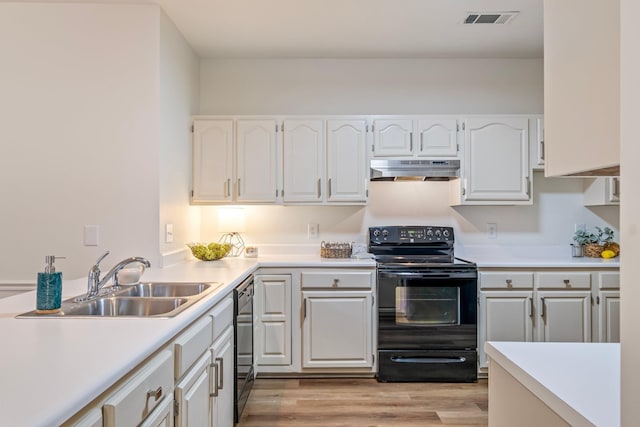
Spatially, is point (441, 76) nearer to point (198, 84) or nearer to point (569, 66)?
point (198, 84)

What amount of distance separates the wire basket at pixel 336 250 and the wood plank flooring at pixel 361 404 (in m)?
0.95

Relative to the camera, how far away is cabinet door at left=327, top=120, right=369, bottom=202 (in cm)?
345

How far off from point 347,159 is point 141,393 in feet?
8.47

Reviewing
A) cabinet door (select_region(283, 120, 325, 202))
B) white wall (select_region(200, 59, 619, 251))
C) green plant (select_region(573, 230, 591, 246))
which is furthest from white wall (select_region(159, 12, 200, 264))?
green plant (select_region(573, 230, 591, 246))

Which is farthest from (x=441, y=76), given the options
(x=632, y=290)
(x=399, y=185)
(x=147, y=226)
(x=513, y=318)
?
(x=632, y=290)

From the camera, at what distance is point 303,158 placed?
3459 mm

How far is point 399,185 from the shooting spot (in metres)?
3.78

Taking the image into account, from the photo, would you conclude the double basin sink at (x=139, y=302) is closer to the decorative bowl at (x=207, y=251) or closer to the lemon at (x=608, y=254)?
the decorative bowl at (x=207, y=251)

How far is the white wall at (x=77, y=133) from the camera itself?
270 centimetres

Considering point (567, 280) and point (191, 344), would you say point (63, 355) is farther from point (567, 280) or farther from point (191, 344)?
point (567, 280)

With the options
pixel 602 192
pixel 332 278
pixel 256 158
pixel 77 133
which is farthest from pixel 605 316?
pixel 77 133

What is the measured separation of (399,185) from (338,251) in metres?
0.83

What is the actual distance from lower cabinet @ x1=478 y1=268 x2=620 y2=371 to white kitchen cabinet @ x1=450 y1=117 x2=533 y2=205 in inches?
25.9

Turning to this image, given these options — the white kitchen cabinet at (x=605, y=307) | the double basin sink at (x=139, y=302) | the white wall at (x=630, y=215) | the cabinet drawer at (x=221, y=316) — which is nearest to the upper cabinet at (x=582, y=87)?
the white wall at (x=630, y=215)
